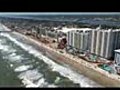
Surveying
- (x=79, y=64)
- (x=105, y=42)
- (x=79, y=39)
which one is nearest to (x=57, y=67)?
(x=79, y=64)

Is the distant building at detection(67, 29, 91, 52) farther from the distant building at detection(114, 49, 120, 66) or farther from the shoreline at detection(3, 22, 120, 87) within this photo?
the distant building at detection(114, 49, 120, 66)

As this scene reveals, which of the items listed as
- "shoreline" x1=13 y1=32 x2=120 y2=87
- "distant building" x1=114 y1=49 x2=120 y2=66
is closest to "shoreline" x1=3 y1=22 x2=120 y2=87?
"shoreline" x1=13 y1=32 x2=120 y2=87

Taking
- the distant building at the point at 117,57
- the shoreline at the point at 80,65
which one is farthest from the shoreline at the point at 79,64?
the distant building at the point at 117,57

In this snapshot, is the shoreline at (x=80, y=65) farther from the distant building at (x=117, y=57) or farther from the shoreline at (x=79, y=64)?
the distant building at (x=117, y=57)

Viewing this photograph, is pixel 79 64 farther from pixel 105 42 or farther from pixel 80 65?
pixel 105 42

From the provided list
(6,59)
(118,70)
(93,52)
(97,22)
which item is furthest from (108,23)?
(6,59)

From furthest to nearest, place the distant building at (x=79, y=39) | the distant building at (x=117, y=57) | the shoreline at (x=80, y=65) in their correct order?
1. the shoreline at (x=80, y=65)
2. the distant building at (x=79, y=39)
3. the distant building at (x=117, y=57)

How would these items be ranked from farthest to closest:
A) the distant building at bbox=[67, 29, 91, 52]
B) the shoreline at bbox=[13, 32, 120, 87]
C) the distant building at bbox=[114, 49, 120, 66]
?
the shoreline at bbox=[13, 32, 120, 87] < the distant building at bbox=[67, 29, 91, 52] < the distant building at bbox=[114, 49, 120, 66]

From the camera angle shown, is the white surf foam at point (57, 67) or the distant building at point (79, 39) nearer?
the distant building at point (79, 39)

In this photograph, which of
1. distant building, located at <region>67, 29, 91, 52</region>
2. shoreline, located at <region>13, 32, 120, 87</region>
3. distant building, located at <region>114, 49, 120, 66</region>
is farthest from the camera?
shoreline, located at <region>13, 32, 120, 87</region>

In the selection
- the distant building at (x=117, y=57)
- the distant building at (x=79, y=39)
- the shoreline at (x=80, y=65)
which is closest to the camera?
the distant building at (x=117, y=57)

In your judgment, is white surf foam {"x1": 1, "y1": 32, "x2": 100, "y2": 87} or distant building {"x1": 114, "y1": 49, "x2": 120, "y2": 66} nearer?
distant building {"x1": 114, "y1": 49, "x2": 120, "y2": 66}
